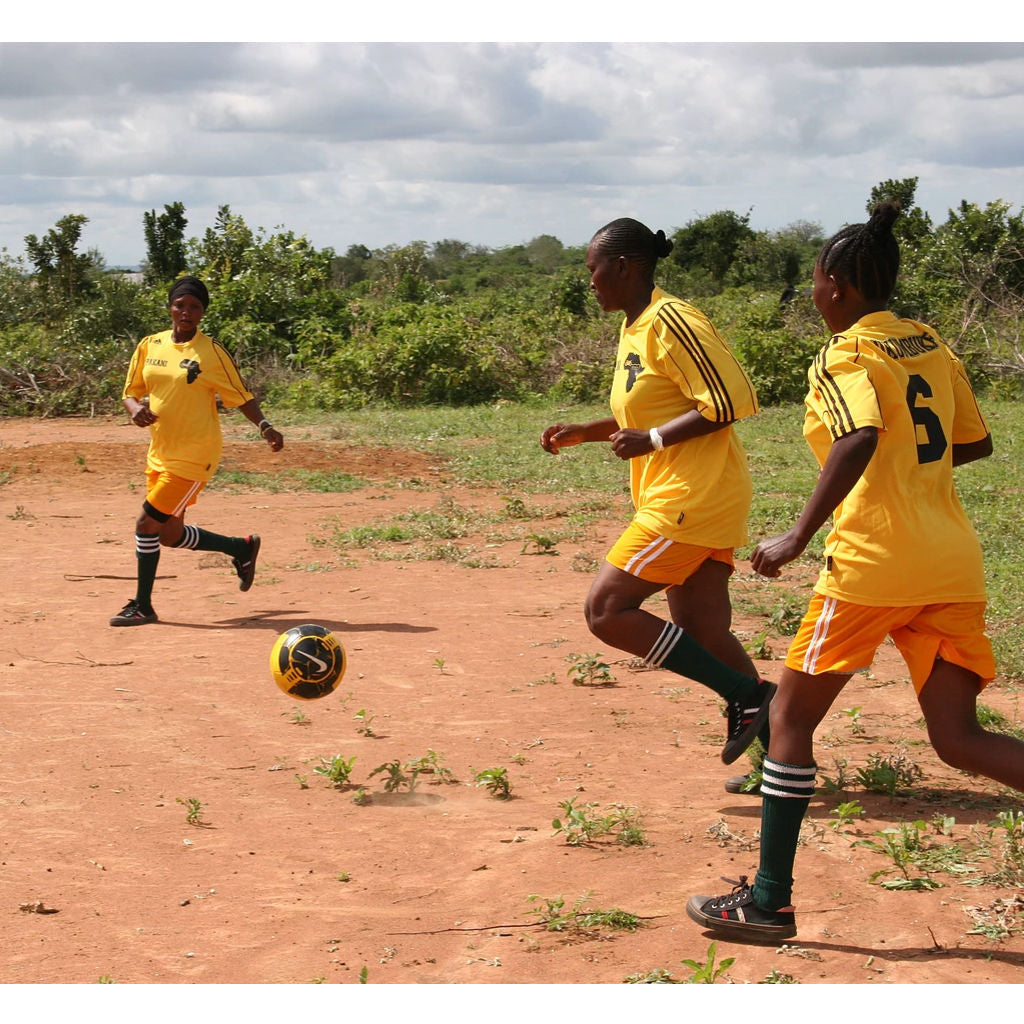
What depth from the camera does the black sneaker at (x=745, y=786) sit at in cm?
497

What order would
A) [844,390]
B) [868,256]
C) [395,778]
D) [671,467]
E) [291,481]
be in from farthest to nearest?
[291,481], [395,778], [671,467], [868,256], [844,390]

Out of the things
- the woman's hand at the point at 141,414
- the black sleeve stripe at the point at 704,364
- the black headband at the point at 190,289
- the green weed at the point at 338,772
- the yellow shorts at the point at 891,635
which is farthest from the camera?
the black headband at the point at 190,289

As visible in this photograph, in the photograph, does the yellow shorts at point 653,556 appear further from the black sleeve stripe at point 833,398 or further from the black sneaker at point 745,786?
the black sleeve stripe at point 833,398

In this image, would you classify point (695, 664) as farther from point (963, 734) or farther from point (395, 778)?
point (963, 734)

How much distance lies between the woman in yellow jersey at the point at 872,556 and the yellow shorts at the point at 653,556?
3.68 ft

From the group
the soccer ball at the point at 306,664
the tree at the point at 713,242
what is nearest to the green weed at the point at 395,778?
the soccer ball at the point at 306,664

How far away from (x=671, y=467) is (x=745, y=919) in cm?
178

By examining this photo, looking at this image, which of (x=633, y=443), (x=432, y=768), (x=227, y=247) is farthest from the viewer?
(x=227, y=247)

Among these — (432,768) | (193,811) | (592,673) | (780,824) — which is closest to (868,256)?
(780,824)

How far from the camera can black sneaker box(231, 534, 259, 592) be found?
8.68 m

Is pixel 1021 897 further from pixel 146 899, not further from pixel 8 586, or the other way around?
pixel 8 586

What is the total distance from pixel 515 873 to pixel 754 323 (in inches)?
653

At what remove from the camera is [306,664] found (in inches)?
225

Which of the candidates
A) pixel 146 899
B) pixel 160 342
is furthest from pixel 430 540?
pixel 146 899
